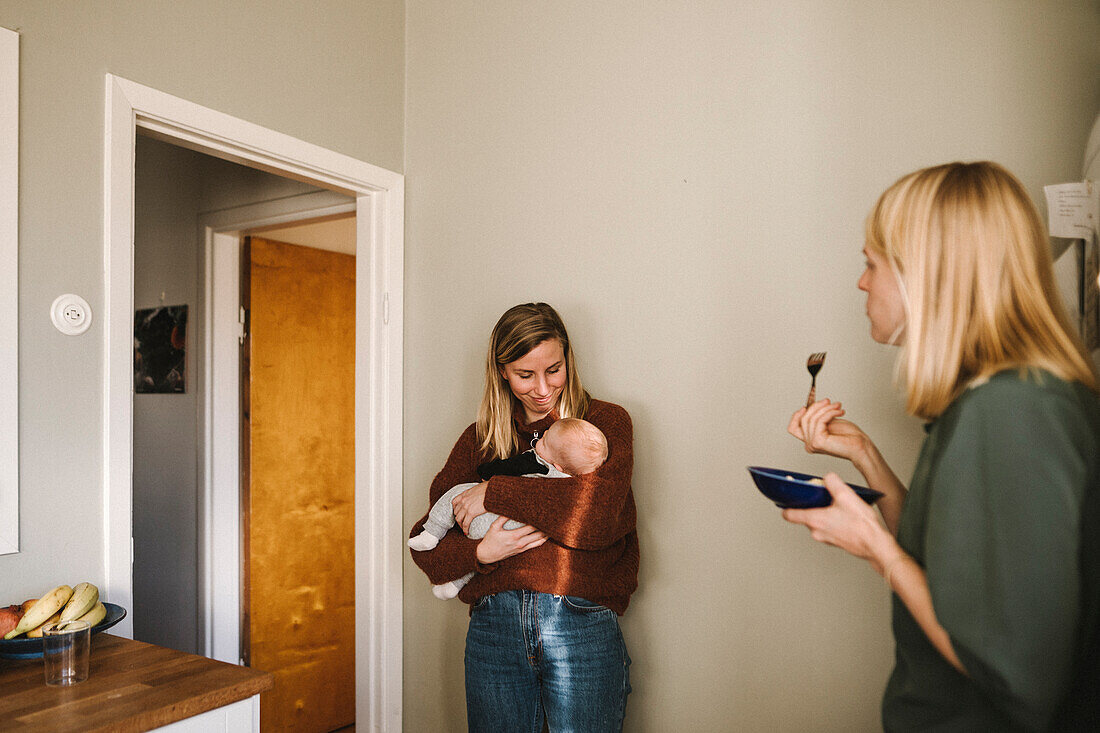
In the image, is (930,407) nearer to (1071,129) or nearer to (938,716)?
(938,716)

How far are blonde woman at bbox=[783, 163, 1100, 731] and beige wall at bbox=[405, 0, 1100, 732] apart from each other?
0.76 meters

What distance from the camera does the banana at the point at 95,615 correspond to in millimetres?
1552

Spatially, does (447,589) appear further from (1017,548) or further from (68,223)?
(1017,548)

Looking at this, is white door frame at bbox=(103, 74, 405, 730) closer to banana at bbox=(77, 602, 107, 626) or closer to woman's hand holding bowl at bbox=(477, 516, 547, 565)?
woman's hand holding bowl at bbox=(477, 516, 547, 565)

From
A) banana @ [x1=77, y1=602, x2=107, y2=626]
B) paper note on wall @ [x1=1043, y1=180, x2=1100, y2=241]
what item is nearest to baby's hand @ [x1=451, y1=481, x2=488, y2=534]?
banana @ [x1=77, y1=602, x2=107, y2=626]

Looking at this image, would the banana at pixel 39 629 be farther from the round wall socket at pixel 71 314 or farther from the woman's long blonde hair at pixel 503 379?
the woman's long blonde hair at pixel 503 379

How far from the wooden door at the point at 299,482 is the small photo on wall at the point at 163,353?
0.27m

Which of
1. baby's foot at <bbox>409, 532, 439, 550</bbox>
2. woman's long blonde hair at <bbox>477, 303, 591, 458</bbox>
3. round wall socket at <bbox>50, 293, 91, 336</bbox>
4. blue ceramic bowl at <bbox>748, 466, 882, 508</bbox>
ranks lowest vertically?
baby's foot at <bbox>409, 532, 439, 550</bbox>

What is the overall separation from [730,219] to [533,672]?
120cm

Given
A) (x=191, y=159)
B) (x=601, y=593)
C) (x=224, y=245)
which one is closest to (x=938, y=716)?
(x=601, y=593)

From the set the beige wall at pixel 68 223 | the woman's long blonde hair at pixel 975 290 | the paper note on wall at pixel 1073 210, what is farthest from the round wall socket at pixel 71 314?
the paper note on wall at pixel 1073 210

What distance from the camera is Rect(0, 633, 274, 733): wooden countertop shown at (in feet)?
3.98

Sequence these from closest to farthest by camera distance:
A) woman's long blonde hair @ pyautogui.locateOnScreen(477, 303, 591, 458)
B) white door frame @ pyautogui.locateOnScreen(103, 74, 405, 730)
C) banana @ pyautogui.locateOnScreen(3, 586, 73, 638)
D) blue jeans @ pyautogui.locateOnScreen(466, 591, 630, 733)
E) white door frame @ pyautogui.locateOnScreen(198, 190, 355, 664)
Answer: banana @ pyautogui.locateOnScreen(3, 586, 73, 638)
blue jeans @ pyautogui.locateOnScreen(466, 591, 630, 733)
woman's long blonde hair @ pyautogui.locateOnScreen(477, 303, 591, 458)
white door frame @ pyautogui.locateOnScreen(103, 74, 405, 730)
white door frame @ pyautogui.locateOnScreen(198, 190, 355, 664)

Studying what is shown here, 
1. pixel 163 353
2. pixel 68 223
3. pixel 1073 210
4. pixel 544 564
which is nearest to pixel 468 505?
pixel 544 564
